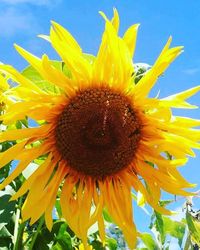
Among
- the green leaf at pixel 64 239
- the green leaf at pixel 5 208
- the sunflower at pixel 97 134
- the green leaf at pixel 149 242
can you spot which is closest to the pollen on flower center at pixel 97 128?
the sunflower at pixel 97 134

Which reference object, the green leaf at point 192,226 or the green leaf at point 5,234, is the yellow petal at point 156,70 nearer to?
the green leaf at point 192,226

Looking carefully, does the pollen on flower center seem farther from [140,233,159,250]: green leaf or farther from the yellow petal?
[140,233,159,250]: green leaf

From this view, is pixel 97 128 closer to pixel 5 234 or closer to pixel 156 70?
pixel 156 70

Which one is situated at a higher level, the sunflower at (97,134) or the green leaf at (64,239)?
the sunflower at (97,134)

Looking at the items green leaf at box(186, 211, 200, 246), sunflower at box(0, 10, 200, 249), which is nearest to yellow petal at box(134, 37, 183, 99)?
sunflower at box(0, 10, 200, 249)

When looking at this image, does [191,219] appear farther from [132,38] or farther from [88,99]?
[132,38]

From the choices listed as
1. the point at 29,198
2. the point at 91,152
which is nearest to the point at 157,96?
the point at 91,152

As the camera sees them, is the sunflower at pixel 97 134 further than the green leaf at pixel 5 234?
No

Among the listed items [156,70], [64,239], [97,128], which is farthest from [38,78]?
[64,239]
